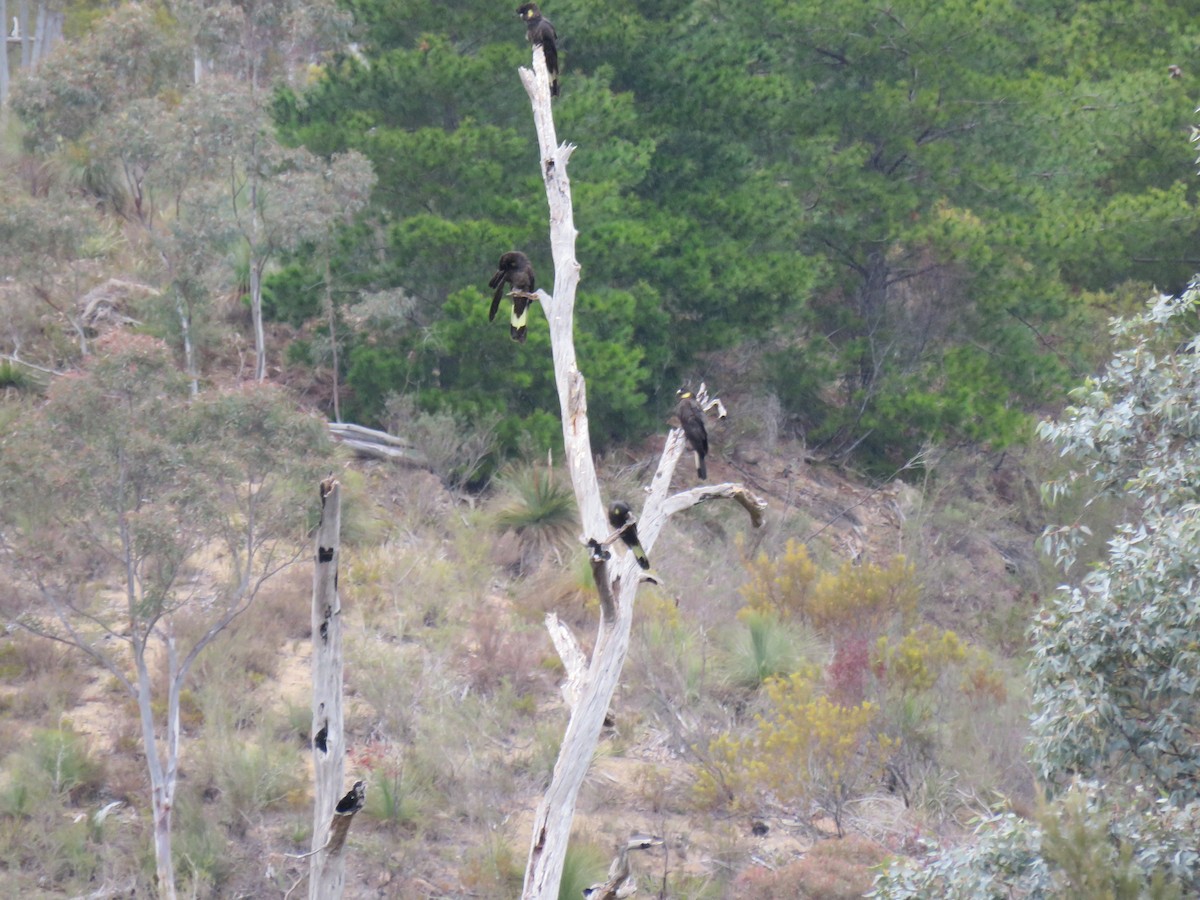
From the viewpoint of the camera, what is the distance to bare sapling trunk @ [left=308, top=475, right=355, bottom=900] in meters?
6.69

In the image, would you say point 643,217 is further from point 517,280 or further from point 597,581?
point 597,581

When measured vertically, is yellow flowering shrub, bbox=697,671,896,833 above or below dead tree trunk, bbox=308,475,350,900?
above

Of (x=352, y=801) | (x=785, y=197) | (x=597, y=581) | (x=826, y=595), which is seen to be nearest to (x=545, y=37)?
(x=597, y=581)

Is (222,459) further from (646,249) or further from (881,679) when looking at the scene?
(646,249)

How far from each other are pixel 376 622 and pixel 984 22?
41.5 feet

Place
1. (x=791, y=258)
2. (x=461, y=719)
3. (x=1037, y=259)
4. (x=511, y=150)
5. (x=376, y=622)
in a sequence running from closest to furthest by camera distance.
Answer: (x=461, y=719), (x=376, y=622), (x=511, y=150), (x=791, y=258), (x=1037, y=259)

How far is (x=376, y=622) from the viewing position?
12.6 m

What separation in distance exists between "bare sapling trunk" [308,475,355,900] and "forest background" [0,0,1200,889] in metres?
5.25

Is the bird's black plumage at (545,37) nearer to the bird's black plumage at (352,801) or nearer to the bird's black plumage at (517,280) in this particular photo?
the bird's black plumage at (517,280)

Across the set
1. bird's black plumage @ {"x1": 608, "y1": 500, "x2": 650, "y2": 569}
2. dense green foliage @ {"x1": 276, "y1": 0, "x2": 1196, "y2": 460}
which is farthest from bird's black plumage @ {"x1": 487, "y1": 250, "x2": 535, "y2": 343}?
dense green foliage @ {"x1": 276, "y1": 0, "x2": 1196, "y2": 460}

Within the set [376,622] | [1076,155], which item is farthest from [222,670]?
[1076,155]

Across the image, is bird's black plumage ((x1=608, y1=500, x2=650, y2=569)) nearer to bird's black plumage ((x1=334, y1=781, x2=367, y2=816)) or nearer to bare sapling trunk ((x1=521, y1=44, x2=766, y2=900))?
bare sapling trunk ((x1=521, y1=44, x2=766, y2=900))

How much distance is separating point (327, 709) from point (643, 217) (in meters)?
12.1

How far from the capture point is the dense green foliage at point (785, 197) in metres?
16.0
